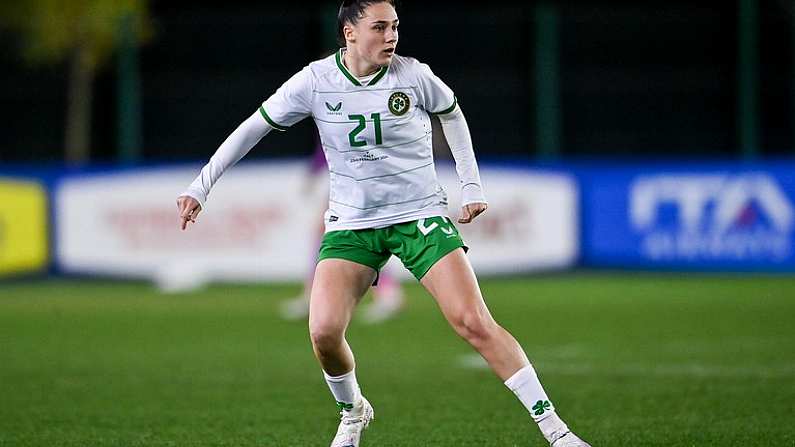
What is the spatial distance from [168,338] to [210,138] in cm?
1278

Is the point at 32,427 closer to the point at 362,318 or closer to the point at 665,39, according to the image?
the point at 362,318

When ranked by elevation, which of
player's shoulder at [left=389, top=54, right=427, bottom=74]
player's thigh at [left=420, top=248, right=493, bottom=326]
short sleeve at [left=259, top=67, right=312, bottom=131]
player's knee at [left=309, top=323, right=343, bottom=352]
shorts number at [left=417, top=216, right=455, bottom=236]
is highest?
player's shoulder at [left=389, top=54, right=427, bottom=74]

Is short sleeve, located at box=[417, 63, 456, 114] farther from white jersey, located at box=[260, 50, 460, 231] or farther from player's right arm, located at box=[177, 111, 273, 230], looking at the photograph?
player's right arm, located at box=[177, 111, 273, 230]

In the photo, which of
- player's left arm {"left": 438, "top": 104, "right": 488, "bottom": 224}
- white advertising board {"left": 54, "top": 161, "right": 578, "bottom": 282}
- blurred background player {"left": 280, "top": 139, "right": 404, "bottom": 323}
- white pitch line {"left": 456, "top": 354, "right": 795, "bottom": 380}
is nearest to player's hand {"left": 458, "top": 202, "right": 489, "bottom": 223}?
player's left arm {"left": 438, "top": 104, "right": 488, "bottom": 224}

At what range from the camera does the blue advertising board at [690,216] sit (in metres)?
16.7

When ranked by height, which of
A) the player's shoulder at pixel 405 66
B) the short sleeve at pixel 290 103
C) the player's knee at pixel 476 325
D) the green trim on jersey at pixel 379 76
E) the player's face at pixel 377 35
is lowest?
the player's knee at pixel 476 325

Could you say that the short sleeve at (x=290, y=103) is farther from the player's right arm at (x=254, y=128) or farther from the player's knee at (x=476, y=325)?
the player's knee at (x=476, y=325)

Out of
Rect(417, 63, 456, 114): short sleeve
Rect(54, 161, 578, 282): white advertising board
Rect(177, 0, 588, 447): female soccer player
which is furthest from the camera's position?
Rect(54, 161, 578, 282): white advertising board

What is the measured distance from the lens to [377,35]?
6055 millimetres

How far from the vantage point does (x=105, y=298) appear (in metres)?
15.7

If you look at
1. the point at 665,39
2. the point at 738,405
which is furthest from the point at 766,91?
the point at 738,405

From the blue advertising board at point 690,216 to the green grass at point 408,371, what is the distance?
1152 mm

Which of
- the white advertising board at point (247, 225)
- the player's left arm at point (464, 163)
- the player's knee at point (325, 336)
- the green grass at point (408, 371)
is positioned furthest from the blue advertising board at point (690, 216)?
the player's knee at point (325, 336)

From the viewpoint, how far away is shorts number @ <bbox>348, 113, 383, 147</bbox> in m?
6.11
